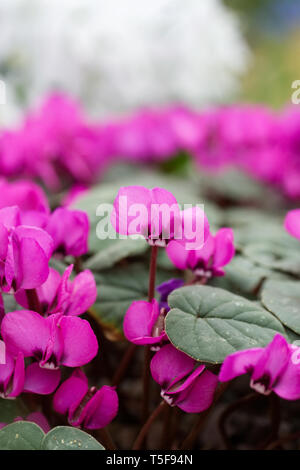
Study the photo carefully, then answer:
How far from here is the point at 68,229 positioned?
57 cm

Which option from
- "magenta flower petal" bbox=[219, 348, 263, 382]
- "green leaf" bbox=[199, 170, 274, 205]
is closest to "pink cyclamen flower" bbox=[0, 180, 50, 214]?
"magenta flower petal" bbox=[219, 348, 263, 382]

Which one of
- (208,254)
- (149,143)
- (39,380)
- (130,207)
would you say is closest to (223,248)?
(208,254)

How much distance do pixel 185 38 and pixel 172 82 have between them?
132mm

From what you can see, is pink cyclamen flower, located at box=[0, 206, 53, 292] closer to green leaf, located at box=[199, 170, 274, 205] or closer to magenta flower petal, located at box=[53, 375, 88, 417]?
magenta flower petal, located at box=[53, 375, 88, 417]

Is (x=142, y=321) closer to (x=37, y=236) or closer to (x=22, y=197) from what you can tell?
(x=37, y=236)

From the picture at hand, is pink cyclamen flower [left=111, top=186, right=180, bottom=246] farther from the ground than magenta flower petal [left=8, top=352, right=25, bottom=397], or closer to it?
farther from the ground

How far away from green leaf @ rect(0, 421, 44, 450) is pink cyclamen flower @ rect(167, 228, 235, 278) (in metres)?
0.22

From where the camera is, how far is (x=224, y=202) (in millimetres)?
1259

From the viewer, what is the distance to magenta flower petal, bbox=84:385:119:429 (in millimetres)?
488

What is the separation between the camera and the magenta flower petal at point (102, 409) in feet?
1.60

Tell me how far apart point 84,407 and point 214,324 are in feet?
0.46
